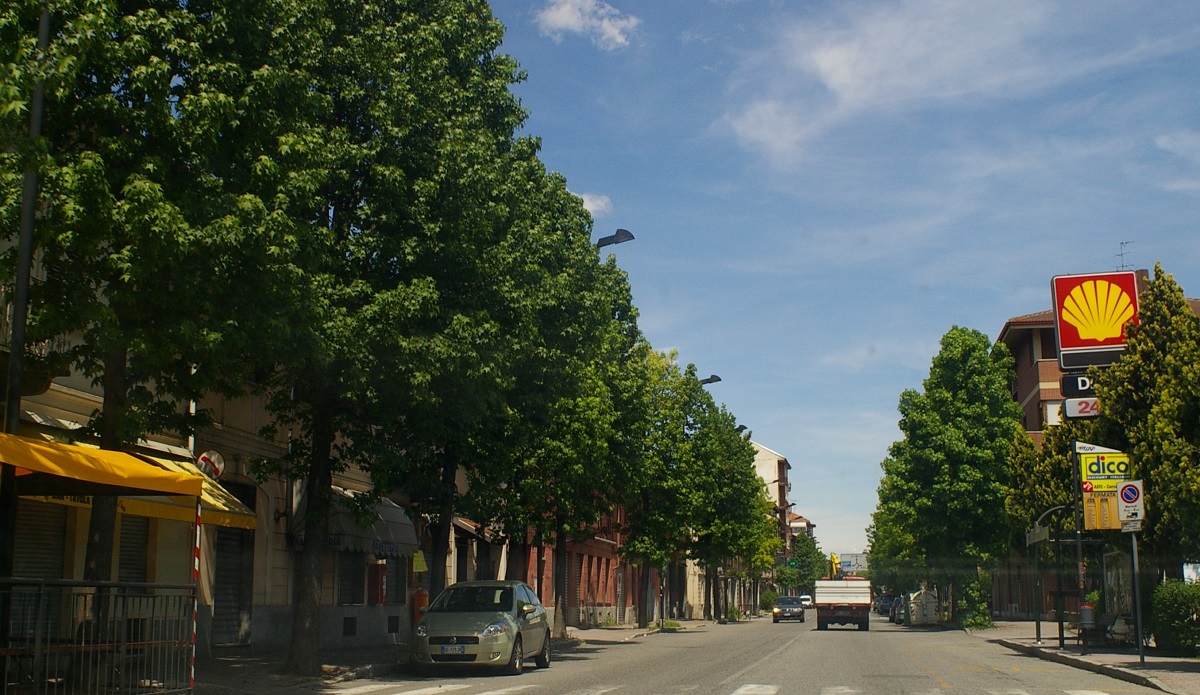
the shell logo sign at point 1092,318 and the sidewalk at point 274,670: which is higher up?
the shell logo sign at point 1092,318

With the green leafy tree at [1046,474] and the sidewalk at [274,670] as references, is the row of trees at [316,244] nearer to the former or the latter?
the sidewalk at [274,670]

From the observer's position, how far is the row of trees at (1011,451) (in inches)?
847

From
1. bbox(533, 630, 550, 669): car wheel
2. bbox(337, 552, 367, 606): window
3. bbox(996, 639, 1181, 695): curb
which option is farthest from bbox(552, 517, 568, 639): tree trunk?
bbox(996, 639, 1181, 695): curb

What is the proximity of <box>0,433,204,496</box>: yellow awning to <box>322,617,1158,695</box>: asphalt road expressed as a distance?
4.66 metres

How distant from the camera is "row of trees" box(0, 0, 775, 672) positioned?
1253 cm

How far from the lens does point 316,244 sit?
586 inches

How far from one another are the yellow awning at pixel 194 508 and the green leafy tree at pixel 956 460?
38.5m

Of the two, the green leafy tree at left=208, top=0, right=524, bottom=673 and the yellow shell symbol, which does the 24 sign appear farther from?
the green leafy tree at left=208, top=0, right=524, bottom=673

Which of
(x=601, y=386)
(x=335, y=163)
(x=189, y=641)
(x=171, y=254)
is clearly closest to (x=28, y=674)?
(x=189, y=641)

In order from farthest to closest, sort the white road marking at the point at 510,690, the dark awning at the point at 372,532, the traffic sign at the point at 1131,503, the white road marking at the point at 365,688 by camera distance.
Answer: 1. the dark awning at the point at 372,532
2. the traffic sign at the point at 1131,503
3. the white road marking at the point at 365,688
4. the white road marking at the point at 510,690

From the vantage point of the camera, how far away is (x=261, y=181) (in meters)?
13.9

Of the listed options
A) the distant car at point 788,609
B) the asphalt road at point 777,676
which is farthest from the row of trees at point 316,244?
the distant car at point 788,609

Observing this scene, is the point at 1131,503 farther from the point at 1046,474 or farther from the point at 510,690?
the point at 1046,474

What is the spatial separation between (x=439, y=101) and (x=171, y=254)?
757cm
